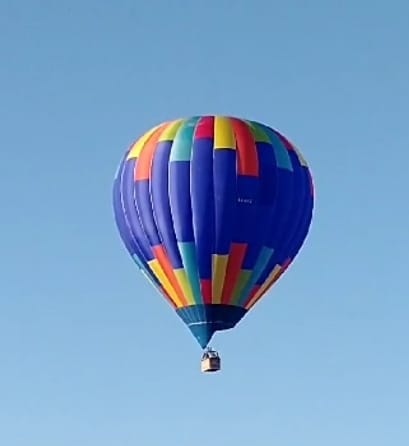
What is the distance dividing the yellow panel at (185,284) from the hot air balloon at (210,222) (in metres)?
0.03

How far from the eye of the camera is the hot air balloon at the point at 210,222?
258 feet

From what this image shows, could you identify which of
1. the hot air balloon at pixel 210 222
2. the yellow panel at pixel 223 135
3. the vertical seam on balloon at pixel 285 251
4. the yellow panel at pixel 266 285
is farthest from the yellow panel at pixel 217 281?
the yellow panel at pixel 223 135

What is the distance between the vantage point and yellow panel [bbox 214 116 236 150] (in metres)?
79.4

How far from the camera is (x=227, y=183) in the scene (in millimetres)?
78812

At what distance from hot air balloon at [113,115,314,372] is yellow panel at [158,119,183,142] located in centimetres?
20

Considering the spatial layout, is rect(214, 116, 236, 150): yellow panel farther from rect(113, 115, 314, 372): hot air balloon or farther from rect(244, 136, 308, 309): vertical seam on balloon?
rect(244, 136, 308, 309): vertical seam on balloon

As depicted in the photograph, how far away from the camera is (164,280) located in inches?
3120

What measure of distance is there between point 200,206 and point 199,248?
1.31m

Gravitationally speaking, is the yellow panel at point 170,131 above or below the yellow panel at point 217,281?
above

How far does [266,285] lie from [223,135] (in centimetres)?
496

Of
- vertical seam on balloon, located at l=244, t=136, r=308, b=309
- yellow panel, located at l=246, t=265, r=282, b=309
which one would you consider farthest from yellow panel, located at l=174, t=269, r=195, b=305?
yellow panel, located at l=246, t=265, r=282, b=309

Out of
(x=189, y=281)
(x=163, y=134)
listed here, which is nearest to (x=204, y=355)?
(x=189, y=281)

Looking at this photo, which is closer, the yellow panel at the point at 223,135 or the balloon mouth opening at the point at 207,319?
the balloon mouth opening at the point at 207,319

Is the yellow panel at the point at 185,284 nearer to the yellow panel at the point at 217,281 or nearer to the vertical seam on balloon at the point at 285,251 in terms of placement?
the yellow panel at the point at 217,281
